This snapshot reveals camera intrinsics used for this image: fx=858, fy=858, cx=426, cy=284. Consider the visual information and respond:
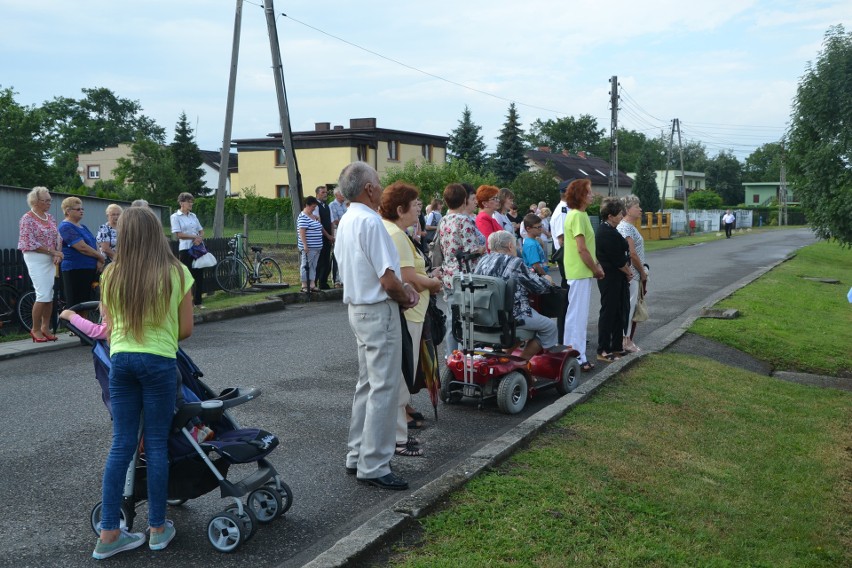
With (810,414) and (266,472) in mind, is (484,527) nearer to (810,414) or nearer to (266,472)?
(266,472)

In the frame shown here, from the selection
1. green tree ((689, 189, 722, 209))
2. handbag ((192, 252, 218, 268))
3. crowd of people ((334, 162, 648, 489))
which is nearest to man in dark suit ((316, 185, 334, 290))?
handbag ((192, 252, 218, 268))

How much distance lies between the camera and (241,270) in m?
18.0

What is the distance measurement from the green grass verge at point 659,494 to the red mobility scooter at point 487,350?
25.2 inches

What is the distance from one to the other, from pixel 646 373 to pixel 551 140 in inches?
4735

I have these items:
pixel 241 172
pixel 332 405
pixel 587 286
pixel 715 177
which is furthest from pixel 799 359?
pixel 715 177

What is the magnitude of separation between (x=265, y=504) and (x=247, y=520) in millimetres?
341

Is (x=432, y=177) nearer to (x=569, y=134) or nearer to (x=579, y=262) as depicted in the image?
(x=579, y=262)

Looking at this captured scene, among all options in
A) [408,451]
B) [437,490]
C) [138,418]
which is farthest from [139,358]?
[408,451]

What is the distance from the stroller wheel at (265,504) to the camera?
4754 millimetres

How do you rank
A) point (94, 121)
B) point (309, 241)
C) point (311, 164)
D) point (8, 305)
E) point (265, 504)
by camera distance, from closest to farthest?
point (265, 504)
point (8, 305)
point (309, 241)
point (311, 164)
point (94, 121)

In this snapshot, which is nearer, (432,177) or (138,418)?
(138,418)

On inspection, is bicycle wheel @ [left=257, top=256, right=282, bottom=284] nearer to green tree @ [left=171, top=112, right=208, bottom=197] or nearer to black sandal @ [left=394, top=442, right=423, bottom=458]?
black sandal @ [left=394, top=442, right=423, bottom=458]

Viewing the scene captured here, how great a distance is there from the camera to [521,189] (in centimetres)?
4972

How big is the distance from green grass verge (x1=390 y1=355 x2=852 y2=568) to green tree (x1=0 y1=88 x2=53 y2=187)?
67.6 meters
